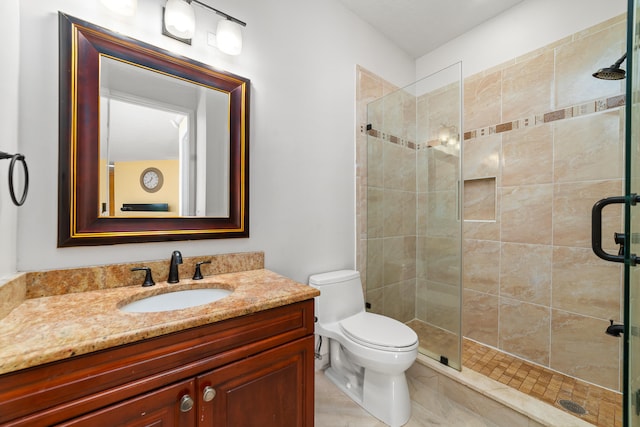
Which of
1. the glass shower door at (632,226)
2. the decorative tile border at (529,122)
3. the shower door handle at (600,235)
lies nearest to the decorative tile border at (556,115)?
the decorative tile border at (529,122)

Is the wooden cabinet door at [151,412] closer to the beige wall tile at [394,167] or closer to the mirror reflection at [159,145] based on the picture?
the mirror reflection at [159,145]

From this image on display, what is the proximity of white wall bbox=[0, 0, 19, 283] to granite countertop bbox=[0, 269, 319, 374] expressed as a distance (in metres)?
0.20

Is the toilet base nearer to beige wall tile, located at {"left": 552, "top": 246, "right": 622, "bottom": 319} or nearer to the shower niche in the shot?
the shower niche

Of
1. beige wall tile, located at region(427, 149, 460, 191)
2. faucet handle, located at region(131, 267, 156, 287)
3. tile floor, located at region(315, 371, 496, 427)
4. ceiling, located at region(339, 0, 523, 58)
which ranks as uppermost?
ceiling, located at region(339, 0, 523, 58)

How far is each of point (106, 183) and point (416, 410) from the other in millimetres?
2029

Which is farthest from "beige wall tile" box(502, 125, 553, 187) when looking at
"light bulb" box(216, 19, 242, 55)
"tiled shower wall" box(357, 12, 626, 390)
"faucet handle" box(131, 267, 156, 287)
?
"faucet handle" box(131, 267, 156, 287)

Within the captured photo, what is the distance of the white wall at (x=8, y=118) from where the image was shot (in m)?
0.88

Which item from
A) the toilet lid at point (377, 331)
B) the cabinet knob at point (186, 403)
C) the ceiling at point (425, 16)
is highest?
the ceiling at point (425, 16)

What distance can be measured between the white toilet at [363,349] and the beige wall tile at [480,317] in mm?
981

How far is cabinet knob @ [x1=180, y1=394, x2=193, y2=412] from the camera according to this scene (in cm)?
80

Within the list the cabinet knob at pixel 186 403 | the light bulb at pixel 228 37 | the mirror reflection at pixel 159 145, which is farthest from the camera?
the light bulb at pixel 228 37

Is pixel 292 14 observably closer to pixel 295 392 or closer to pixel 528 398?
pixel 295 392

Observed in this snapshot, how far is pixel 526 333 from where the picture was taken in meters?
1.97

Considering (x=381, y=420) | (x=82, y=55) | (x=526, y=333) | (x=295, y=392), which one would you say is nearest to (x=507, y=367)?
(x=526, y=333)
